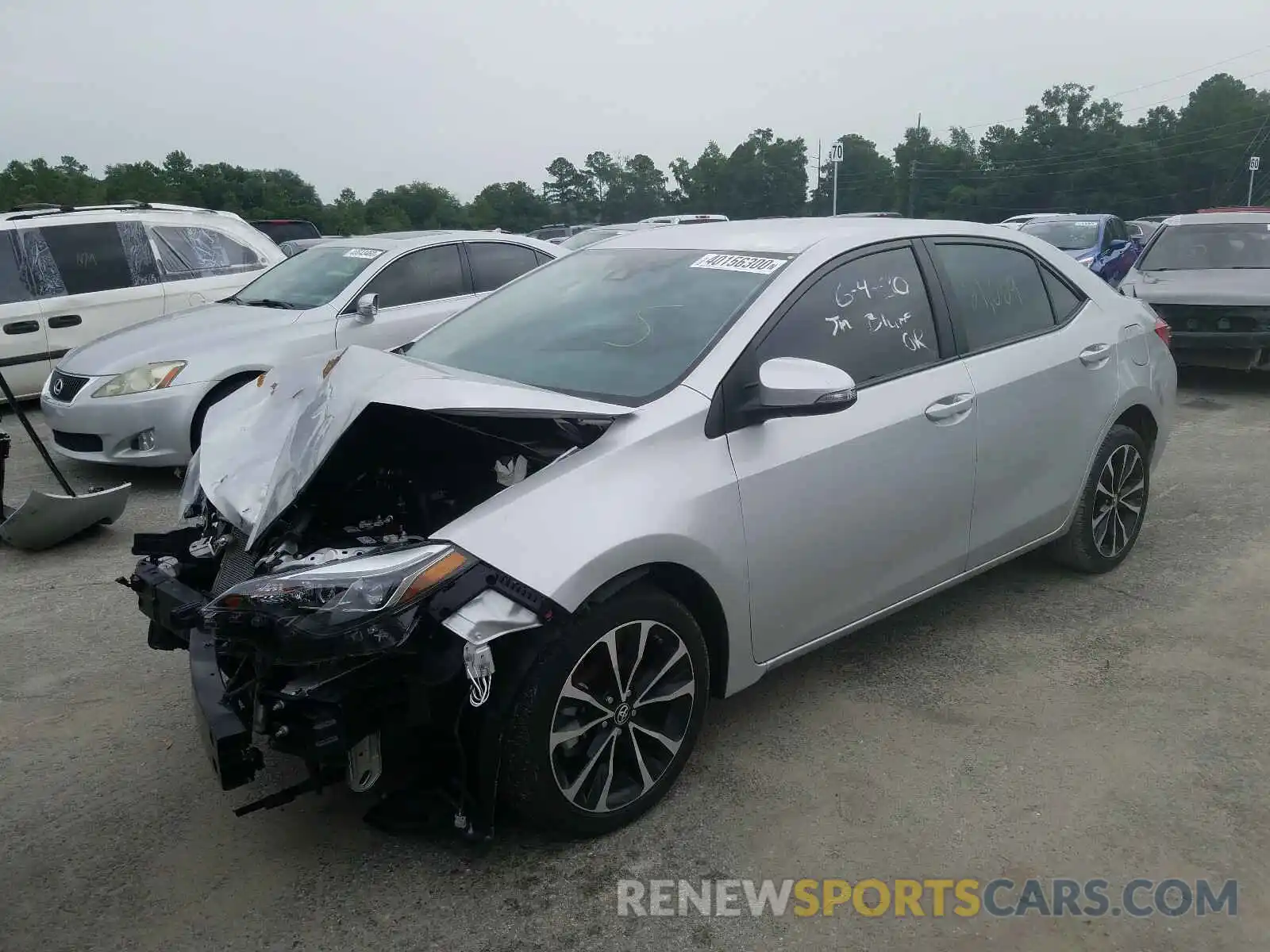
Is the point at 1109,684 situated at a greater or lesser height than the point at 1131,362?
lesser

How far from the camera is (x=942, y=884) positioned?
101 inches

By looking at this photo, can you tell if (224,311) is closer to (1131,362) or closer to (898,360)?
(898,360)

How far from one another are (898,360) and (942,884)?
1715mm

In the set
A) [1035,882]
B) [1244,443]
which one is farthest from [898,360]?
[1244,443]

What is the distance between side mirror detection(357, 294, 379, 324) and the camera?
247 inches

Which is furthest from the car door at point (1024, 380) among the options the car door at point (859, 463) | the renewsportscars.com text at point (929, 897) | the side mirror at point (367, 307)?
the side mirror at point (367, 307)

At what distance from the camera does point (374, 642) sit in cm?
225

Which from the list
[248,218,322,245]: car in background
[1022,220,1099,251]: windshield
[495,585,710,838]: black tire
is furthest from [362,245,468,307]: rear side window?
[248,218,322,245]: car in background

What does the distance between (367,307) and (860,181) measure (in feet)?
176

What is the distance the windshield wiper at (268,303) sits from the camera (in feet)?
22.2

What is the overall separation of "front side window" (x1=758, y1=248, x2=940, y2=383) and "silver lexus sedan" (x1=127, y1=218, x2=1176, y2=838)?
11 mm

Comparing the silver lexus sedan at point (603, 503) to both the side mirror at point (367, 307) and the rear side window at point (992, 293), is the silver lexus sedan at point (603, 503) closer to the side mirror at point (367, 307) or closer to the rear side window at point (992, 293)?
the rear side window at point (992, 293)

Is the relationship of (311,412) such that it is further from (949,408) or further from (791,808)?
(949,408)

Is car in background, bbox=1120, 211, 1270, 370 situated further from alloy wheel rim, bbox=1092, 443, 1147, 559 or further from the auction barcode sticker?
the auction barcode sticker
